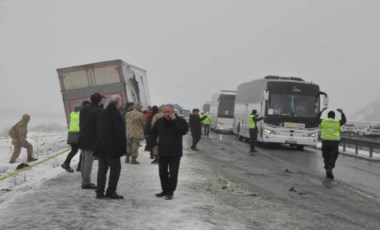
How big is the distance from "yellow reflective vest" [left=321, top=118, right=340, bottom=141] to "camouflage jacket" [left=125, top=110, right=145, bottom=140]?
17.8ft

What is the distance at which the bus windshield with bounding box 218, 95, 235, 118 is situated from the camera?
3925cm

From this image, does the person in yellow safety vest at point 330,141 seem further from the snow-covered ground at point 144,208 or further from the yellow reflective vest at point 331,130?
the snow-covered ground at point 144,208

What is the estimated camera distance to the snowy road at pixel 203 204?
22.3 feet

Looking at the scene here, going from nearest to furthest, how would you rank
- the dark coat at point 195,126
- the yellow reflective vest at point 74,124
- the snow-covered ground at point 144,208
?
the snow-covered ground at point 144,208 < the yellow reflective vest at point 74,124 < the dark coat at point 195,126

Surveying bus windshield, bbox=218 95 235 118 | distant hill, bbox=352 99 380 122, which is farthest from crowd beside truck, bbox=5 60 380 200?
distant hill, bbox=352 99 380 122

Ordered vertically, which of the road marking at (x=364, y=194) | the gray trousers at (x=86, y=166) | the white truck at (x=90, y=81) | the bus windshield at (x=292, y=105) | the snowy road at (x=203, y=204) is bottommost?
the road marking at (x=364, y=194)

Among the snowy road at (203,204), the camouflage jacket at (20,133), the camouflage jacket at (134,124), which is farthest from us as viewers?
the camouflage jacket at (20,133)

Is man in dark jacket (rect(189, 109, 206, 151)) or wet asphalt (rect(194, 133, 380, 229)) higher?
man in dark jacket (rect(189, 109, 206, 151))

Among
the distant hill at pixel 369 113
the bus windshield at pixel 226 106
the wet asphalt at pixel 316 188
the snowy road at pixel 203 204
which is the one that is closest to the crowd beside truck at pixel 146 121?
the snowy road at pixel 203 204

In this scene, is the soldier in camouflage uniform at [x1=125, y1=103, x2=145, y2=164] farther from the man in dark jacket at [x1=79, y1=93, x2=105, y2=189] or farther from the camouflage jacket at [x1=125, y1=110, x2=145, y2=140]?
the man in dark jacket at [x1=79, y1=93, x2=105, y2=189]

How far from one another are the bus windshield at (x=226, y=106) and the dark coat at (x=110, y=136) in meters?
31.2

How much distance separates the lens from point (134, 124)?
13922mm

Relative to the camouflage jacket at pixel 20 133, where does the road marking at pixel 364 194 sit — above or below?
below

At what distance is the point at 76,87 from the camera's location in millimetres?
20172
